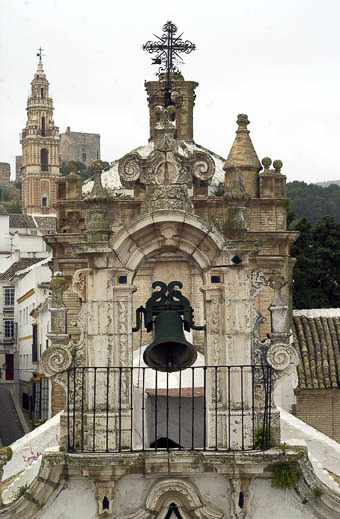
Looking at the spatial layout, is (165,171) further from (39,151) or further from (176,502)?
(39,151)

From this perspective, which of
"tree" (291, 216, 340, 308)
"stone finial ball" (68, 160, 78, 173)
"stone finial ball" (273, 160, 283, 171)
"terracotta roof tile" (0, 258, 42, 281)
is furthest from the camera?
"terracotta roof tile" (0, 258, 42, 281)

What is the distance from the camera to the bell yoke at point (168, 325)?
12461mm

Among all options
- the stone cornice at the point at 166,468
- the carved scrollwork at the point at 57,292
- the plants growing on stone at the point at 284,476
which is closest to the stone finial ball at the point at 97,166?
the carved scrollwork at the point at 57,292

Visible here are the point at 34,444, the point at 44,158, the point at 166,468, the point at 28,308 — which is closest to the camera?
the point at 166,468

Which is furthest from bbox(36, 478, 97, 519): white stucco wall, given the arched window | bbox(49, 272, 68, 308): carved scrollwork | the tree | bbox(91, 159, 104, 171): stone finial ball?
the arched window

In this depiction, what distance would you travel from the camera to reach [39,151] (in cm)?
13462

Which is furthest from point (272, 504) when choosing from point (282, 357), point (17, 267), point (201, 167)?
point (17, 267)

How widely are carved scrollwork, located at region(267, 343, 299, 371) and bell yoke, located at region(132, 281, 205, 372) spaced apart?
3.21 ft

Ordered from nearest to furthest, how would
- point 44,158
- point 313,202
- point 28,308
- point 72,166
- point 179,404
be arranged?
point 179,404 → point 72,166 → point 28,308 → point 313,202 → point 44,158

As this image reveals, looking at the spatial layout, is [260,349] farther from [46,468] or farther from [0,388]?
[0,388]

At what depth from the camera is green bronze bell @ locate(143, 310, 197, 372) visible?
1234 cm

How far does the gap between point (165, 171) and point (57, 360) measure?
2647mm

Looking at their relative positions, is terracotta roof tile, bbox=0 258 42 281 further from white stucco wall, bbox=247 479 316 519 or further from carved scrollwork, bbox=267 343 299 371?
white stucco wall, bbox=247 479 316 519

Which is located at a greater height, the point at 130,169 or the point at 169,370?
the point at 130,169
